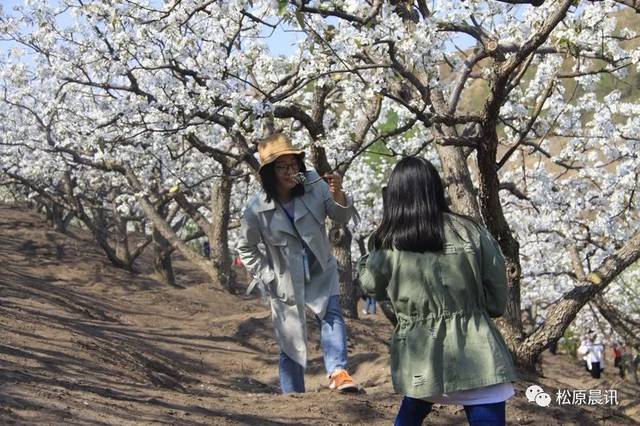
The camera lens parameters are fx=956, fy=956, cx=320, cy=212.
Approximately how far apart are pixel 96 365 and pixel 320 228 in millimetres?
2661

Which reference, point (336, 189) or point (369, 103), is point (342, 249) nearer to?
point (369, 103)

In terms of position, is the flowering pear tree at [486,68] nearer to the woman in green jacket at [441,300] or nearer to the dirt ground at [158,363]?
the dirt ground at [158,363]

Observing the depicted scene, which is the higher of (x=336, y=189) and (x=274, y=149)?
(x=274, y=149)

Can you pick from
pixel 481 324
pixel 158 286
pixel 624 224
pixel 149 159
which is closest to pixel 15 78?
pixel 149 159

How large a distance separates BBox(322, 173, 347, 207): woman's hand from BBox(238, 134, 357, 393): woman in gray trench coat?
27 mm

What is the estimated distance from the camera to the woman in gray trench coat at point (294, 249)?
5773mm

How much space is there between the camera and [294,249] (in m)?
5.88

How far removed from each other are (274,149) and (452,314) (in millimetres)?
2362

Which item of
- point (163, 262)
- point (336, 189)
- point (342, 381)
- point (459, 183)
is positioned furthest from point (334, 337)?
point (163, 262)

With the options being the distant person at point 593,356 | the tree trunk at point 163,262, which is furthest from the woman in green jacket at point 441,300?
the tree trunk at point 163,262

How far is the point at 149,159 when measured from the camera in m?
16.5

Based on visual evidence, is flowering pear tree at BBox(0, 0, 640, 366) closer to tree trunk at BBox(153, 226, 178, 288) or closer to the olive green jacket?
tree trunk at BBox(153, 226, 178, 288)

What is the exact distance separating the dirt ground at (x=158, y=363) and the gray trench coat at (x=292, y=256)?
0.47 m

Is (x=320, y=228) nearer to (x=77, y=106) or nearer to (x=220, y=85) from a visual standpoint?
(x=220, y=85)
